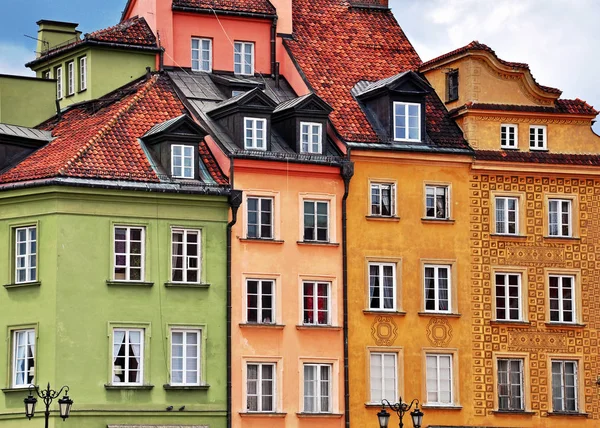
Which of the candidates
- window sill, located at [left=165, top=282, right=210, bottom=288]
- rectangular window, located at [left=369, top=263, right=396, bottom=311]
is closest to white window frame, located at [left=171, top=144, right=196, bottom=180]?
window sill, located at [left=165, top=282, right=210, bottom=288]

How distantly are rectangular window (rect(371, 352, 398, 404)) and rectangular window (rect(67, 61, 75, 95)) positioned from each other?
14374 mm

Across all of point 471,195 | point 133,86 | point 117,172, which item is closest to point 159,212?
point 117,172

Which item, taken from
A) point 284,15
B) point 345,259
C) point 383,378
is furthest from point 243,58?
point 383,378

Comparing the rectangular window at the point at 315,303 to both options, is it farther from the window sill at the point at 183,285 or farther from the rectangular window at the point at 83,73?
the rectangular window at the point at 83,73

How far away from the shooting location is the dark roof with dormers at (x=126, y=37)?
68125 millimetres

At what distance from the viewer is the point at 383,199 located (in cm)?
6656

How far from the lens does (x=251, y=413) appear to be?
63031 mm

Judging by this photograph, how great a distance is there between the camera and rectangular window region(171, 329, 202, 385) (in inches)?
2454

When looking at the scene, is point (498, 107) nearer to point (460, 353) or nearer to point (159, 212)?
point (460, 353)

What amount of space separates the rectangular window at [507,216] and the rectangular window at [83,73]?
14.8 m

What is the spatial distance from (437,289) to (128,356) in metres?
11.3

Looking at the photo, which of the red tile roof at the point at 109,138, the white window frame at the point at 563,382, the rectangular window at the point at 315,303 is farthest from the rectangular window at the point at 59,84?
the white window frame at the point at 563,382

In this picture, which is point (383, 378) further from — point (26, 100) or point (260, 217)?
point (26, 100)

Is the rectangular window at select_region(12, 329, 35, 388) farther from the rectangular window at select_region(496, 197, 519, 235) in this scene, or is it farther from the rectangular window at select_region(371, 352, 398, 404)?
the rectangular window at select_region(496, 197, 519, 235)
